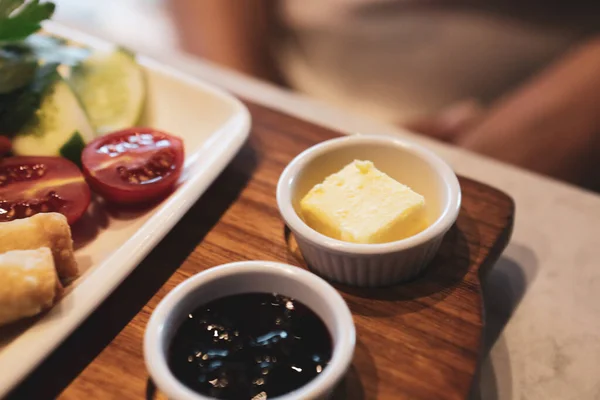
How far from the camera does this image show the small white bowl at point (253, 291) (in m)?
0.99

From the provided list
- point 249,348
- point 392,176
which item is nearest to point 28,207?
point 249,348

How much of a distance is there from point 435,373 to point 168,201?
70 centimetres

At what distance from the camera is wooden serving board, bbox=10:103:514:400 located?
44.8 inches

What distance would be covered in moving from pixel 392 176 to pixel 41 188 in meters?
0.84

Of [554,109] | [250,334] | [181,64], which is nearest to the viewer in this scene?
[250,334]

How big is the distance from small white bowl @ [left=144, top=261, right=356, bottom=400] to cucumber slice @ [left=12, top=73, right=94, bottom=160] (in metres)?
0.69

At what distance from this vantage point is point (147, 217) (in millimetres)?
1539

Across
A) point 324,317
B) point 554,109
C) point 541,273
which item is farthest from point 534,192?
point 324,317

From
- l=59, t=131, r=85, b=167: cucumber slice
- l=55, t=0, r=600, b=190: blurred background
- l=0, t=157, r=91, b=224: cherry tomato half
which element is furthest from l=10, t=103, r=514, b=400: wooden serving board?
l=55, t=0, r=600, b=190: blurred background

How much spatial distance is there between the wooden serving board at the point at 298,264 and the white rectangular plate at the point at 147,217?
0.27ft

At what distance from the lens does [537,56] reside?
153 inches

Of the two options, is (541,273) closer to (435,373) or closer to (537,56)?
(435,373)

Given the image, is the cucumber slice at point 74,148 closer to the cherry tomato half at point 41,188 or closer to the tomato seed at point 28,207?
the cherry tomato half at point 41,188

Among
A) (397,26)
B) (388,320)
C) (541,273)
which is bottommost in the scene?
(397,26)
